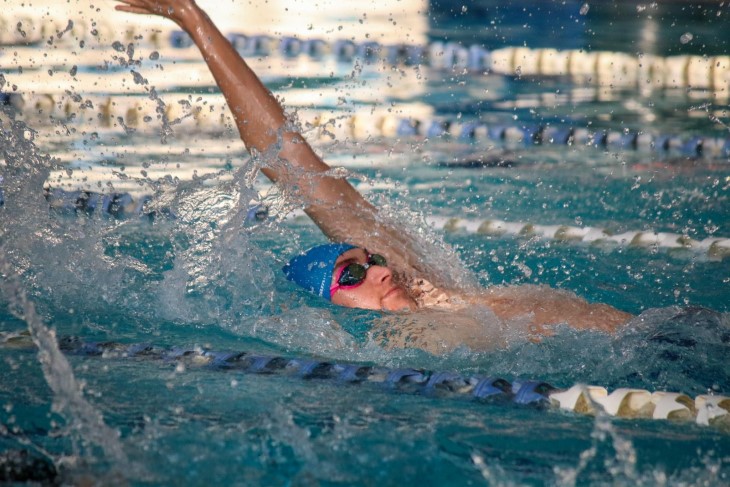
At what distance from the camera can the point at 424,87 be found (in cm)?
636

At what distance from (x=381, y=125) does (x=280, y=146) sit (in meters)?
2.85

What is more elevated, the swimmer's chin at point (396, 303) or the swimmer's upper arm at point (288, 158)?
the swimmer's upper arm at point (288, 158)

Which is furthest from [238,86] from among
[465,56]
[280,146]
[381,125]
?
[465,56]

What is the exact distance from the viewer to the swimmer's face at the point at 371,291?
246 centimetres

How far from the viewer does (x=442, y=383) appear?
2072 millimetres

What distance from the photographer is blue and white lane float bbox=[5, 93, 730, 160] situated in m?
4.82

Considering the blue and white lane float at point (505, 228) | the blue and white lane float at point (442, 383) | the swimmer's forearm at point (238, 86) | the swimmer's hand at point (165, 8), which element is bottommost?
the blue and white lane float at point (442, 383)

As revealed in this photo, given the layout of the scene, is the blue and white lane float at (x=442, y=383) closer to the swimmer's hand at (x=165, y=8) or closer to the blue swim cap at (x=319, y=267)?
the blue swim cap at (x=319, y=267)

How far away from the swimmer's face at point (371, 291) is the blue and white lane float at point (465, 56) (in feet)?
14.5

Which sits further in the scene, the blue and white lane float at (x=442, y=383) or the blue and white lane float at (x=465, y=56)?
the blue and white lane float at (x=465, y=56)

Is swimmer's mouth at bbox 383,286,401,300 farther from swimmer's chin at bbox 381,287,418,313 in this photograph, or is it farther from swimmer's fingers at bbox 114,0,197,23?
swimmer's fingers at bbox 114,0,197,23

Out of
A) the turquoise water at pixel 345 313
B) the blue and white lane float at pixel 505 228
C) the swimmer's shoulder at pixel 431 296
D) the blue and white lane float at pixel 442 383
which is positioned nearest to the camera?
the turquoise water at pixel 345 313

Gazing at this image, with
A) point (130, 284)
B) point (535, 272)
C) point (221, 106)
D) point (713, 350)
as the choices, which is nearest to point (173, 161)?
point (221, 106)

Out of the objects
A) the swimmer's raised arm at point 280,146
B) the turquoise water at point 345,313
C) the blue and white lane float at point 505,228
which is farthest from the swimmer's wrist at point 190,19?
the blue and white lane float at point 505,228
